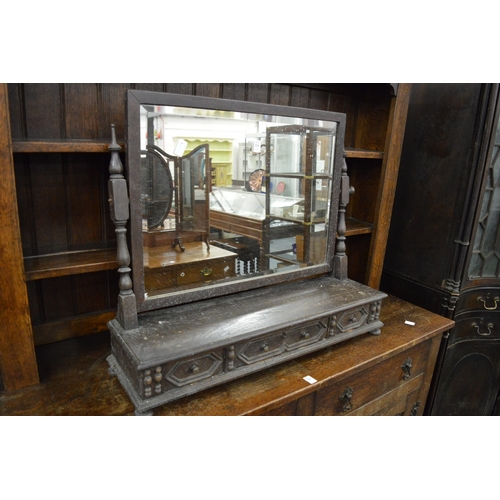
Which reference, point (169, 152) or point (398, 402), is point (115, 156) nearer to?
point (169, 152)

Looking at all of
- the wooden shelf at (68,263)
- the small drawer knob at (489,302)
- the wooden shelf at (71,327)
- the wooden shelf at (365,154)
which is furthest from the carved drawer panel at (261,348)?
the small drawer knob at (489,302)

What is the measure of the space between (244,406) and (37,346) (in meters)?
0.82

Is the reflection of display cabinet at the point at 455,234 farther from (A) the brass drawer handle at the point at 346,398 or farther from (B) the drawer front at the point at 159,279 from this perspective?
(B) the drawer front at the point at 159,279

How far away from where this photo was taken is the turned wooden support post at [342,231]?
163 centimetres

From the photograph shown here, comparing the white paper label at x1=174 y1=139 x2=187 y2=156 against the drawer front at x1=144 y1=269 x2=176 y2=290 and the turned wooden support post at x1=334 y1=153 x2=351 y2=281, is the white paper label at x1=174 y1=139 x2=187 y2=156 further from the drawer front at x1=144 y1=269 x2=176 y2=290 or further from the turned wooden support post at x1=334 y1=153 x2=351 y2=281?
the turned wooden support post at x1=334 y1=153 x2=351 y2=281

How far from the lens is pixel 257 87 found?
1.60 m

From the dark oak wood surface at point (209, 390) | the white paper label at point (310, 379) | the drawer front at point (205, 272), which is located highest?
the drawer front at point (205, 272)

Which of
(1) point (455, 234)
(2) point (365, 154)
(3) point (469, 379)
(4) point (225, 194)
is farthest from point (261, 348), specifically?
(3) point (469, 379)

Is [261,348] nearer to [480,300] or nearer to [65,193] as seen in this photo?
[65,193]

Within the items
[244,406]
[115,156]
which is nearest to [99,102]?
[115,156]

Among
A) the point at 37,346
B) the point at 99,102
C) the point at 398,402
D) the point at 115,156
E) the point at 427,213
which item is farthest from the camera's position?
the point at 427,213

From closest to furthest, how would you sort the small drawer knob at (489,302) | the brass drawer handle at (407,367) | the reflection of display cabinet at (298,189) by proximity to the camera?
1. the reflection of display cabinet at (298,189)
2. the brass drawer handle at (407,367)
3. the small drawer knob at (489,302)

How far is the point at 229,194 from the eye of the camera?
1.39 m

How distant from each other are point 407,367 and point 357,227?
2.17ft
